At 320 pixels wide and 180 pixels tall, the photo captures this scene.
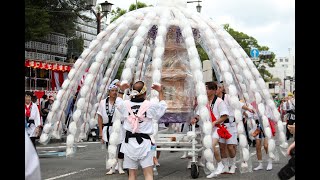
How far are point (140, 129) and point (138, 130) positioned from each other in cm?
3

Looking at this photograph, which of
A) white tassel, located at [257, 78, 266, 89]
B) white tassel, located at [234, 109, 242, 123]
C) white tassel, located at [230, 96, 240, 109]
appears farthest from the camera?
white tassel, located at [257, 78, 266, 89]

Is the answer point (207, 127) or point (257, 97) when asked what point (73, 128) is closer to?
point (207, 127)

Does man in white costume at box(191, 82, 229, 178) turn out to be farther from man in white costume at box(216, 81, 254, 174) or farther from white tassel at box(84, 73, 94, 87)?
white tassel at box(84, 73, 94, 87)

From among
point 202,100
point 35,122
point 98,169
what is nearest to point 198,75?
point 202,100

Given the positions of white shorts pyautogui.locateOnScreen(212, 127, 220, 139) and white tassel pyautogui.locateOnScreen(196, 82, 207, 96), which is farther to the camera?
white shorts pyautogui.locateOnScreen(212, 127, 220, 139)

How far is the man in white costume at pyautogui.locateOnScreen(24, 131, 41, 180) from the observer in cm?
258

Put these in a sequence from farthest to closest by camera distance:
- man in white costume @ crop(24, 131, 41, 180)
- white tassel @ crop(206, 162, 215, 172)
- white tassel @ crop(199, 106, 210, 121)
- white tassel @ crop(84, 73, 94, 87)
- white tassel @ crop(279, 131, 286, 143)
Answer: white tassel @ crop(84, 73, 94, 87), white tassel @ crop(279, 131, 286, 143), white tassel @ crop(199, 106, 210, 121), white tassel @ crop(206, 162, 215, 172), man in white costume @ crop(24, 131, 41, 180)

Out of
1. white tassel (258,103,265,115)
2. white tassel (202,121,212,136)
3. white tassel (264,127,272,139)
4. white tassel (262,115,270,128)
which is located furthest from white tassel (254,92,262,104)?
white tassel (202,121,212,136)

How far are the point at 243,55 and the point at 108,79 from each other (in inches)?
117

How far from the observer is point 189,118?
38.1 feet

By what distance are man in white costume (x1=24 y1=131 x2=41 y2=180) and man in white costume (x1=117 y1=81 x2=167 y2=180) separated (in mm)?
5481
